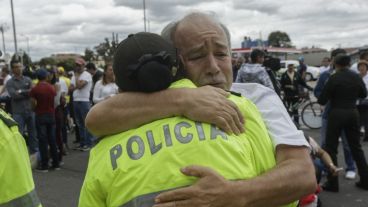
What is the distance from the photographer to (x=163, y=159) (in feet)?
3.56

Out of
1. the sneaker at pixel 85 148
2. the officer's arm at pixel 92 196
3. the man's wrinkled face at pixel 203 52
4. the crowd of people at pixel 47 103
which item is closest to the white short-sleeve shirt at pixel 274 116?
the man's wrinkled face at pixel 203 52

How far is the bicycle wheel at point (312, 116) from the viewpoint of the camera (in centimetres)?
1042

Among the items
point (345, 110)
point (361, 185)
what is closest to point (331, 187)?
point (361, 185)

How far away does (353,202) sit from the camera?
507 centimetres

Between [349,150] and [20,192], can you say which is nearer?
[20,192]

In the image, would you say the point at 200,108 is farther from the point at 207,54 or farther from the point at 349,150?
the point at 349,150

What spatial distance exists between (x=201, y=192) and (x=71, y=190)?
204 inches

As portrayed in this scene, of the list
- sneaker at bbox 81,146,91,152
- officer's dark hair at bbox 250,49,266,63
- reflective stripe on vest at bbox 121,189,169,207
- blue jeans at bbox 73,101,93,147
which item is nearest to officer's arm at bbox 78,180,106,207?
reflective stripe on vest at bbox 121,189,169,207

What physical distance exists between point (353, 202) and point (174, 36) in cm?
439

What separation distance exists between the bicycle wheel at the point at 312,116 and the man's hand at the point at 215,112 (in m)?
9.67

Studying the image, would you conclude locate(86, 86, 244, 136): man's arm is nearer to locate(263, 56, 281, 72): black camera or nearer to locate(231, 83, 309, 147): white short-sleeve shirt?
locate(231, 83, 309, 147): white short-sleeve shirt

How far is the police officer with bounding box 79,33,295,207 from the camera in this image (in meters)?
Result: 1.08

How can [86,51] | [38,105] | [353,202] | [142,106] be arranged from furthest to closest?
[86,51]
[38,105]
[353,202]
[142,106]

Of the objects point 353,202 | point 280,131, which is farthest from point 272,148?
point 353,202
